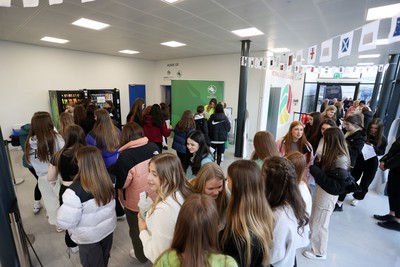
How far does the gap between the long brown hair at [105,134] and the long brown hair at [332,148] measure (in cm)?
240

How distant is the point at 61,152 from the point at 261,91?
5933mm

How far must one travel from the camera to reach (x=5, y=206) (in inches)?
62.6

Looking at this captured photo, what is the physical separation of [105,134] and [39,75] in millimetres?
5834

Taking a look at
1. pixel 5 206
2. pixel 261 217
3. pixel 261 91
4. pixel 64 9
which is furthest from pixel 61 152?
pixel 261 91

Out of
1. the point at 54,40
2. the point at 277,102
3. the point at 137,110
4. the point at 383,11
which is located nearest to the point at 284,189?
the point at 137,110

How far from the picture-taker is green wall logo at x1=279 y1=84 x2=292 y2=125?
8.44 meters

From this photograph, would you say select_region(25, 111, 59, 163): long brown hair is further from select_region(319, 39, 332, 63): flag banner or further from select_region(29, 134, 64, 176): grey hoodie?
select_region(319, 39, 332, 63): flag banner

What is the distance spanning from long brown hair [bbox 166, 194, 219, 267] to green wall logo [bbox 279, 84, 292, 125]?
8.11 m

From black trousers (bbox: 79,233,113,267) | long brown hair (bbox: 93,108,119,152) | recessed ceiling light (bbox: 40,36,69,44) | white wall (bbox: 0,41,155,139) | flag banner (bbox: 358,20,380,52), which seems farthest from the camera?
white wall (bbox: 0,41,155,139)

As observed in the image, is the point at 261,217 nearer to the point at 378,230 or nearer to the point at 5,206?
the point at 5,206

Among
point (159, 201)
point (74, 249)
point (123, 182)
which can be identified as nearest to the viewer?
point (159, 201)

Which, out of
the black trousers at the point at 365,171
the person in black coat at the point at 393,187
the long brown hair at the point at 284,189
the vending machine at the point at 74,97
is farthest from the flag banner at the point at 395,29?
the vending machine at the point at 74,97

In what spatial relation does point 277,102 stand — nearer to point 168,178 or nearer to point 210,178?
point 210,178

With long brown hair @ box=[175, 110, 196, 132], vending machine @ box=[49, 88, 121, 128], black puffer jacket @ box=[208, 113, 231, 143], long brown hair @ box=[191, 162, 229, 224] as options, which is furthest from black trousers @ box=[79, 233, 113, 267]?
vending machine @ box=[49, 88, 121, 128]
